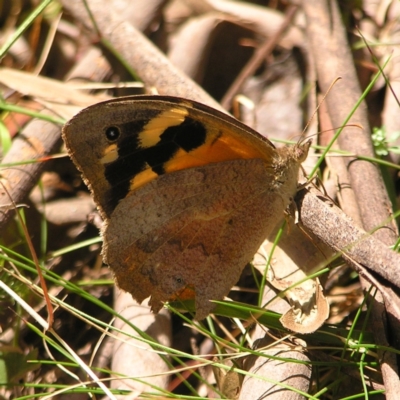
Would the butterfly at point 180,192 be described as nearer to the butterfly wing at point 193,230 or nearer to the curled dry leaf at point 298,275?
the butterfly wing at point 193,230

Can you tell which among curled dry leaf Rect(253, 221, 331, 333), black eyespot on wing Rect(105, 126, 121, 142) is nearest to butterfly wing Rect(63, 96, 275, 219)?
black eyespot on wing Rect(105, 126, 121, 142)

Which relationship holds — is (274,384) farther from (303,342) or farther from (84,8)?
(84,8)

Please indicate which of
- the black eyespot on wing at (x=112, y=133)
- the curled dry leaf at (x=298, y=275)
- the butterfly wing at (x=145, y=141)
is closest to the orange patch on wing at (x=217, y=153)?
the butterfly wing at (x=145, y=141)

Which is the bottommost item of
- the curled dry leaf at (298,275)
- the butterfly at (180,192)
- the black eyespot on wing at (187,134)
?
the curled dry leaf at (298,275)

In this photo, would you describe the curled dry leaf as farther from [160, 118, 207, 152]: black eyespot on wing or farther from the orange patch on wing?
[160, 118, 207, 152]: black eyespot on wing

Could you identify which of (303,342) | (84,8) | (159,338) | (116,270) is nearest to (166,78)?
(84,8)

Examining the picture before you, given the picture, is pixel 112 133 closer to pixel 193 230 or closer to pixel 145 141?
pixel 145 141
